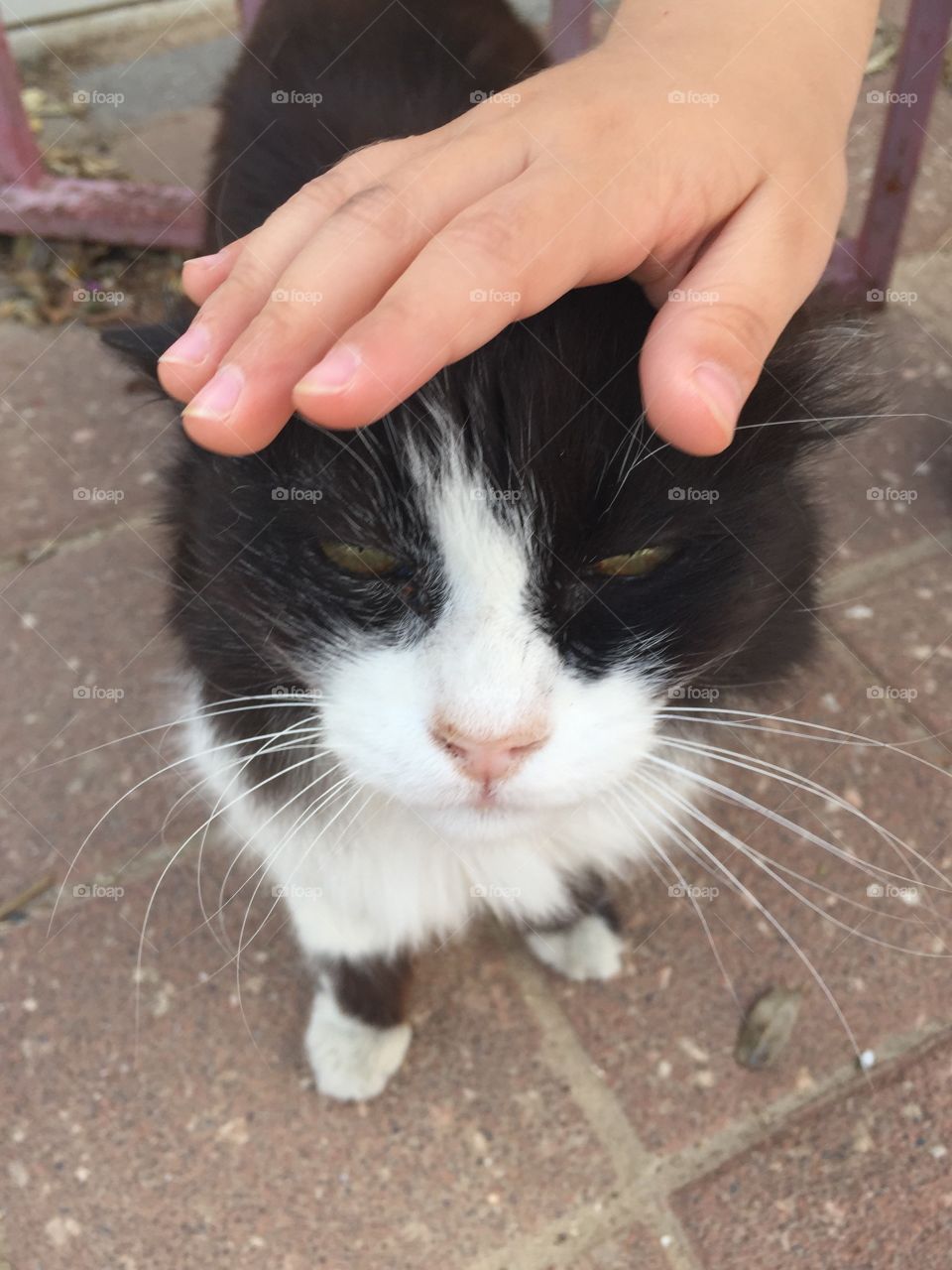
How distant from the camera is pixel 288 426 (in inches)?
42.0

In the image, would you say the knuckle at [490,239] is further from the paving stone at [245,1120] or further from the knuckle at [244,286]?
the paving stone at [245,1120]

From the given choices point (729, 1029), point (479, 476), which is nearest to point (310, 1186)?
point (729, 1029)

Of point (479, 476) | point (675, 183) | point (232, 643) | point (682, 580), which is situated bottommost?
point (232, 643)

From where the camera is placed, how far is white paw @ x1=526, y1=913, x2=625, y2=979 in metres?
1.67

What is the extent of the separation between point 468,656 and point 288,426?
290mm

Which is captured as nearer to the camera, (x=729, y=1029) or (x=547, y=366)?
(x=547, y=366)

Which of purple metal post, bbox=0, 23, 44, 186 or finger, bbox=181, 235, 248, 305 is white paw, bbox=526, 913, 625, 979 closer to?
finger, bbox=181, 235, 248, 305

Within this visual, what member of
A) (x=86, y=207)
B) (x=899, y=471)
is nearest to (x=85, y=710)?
(x=86, y=207)

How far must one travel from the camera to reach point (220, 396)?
2.86ft

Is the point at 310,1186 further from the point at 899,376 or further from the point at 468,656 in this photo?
the point at 899,376

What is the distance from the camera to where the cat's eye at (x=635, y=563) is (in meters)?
1.07

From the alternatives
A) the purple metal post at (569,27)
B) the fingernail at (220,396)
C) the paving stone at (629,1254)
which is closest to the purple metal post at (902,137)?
the purple metal post at (569,27)

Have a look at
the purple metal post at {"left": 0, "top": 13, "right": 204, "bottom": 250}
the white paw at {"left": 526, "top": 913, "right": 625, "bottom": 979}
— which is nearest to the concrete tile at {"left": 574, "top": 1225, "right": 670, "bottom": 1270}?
the white paw at {"left": 526, "top": 913, "right": 625, "bottom": 979}

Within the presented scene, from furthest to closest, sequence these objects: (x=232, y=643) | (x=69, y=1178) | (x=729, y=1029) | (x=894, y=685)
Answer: (x=894, y=685)
(x=729, y=1029)
(x=69, y=1178)
(x=232, y=643)
